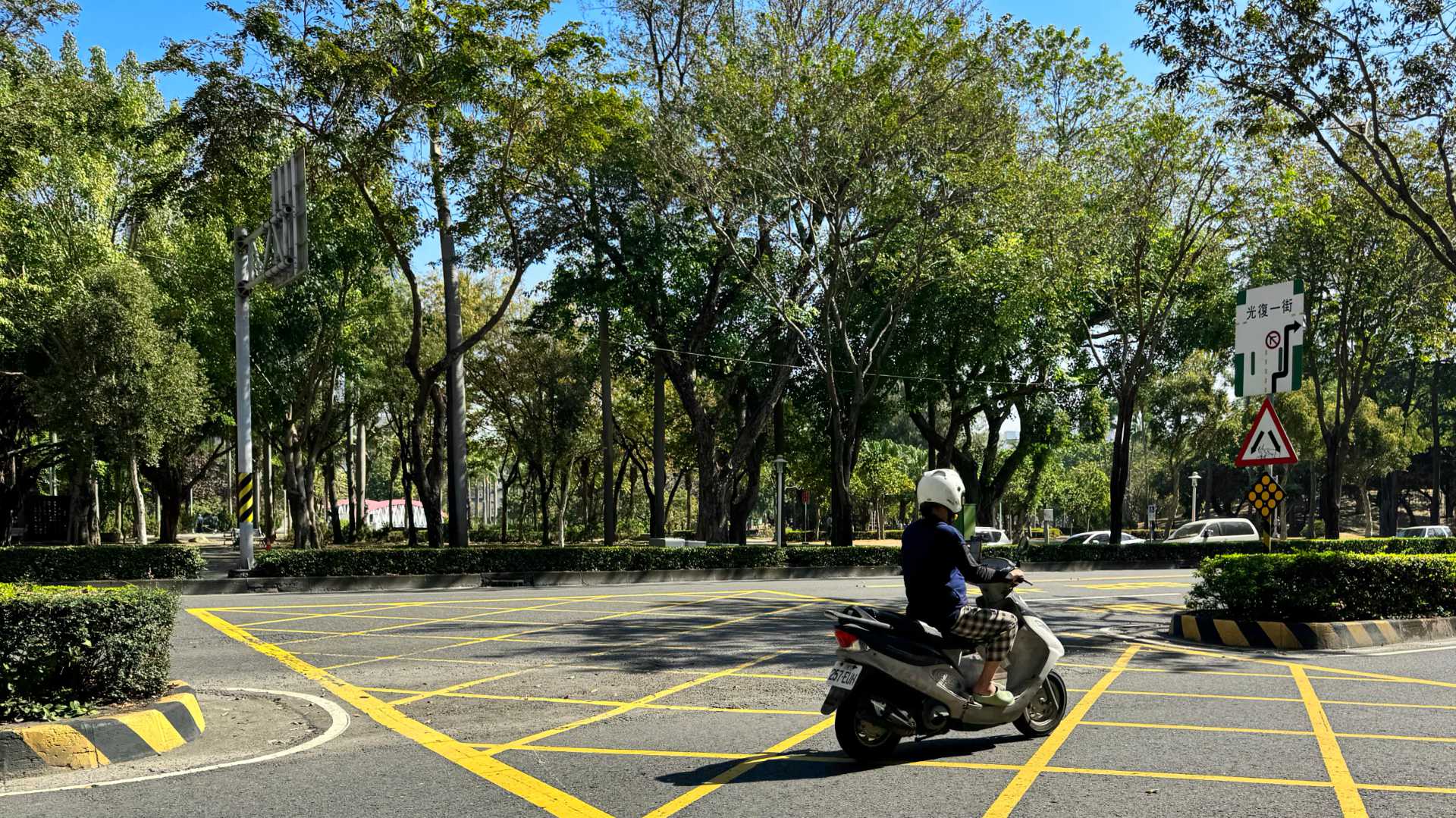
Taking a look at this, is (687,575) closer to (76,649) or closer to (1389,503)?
(76,649)

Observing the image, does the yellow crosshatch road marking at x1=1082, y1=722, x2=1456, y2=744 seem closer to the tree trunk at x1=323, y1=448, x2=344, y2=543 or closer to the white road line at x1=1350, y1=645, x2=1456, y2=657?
the white road line at x1=1350, y1=645, x2=1456, y2=657

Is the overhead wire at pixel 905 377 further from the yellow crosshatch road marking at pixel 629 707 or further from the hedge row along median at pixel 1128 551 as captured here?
the yellow crosshatch road marking at pixel 629 707

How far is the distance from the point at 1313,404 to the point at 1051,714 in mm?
40783

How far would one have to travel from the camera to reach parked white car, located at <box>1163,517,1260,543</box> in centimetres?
3097

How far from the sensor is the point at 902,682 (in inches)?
230

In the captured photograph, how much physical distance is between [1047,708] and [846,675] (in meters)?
1.56

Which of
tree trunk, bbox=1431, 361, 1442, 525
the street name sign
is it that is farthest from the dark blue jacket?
tree trunk, bbox=1431, 361, 1442, 525

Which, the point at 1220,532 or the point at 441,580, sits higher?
the point at 441,580

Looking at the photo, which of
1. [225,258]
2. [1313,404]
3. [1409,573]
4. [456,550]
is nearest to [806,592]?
[456,550]

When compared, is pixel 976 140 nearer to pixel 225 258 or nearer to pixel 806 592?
pixel 806 592

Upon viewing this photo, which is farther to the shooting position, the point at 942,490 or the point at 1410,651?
the point at 1410,651

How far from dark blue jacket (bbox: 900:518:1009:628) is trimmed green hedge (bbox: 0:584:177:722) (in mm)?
4645

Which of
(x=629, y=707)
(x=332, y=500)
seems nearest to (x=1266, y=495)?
(x=629, y=707)

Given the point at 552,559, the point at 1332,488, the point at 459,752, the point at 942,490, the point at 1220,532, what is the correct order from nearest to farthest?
the point at 942,490 < the point at 459,752 < the point at 552,559 < the point at 1332,488 < the point at 1220,532
